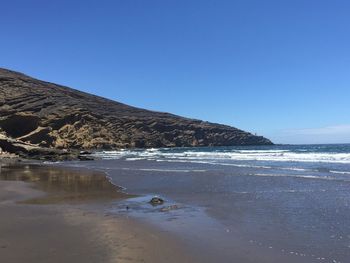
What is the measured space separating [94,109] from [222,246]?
9250 cm

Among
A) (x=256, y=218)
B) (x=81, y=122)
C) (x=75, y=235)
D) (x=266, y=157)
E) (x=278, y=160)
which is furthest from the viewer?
(x=81, y=122)

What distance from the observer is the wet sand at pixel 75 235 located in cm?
713

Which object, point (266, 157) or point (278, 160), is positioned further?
point (266, 157)

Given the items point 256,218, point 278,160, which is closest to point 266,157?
point 278,160

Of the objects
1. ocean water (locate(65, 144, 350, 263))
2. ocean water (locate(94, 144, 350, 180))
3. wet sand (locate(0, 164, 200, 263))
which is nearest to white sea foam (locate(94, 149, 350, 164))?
ocean water (locate(94, 144, 350, 180))

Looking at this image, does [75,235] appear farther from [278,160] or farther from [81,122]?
[81,122]

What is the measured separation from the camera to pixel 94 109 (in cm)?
9800

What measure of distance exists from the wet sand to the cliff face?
55742 millimetres

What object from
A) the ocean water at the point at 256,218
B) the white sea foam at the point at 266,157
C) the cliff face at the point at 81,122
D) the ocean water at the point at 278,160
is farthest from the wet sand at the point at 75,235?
the cliff face at the point at 81,122

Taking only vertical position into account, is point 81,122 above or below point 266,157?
above

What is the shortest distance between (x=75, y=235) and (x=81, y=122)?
79.3 m

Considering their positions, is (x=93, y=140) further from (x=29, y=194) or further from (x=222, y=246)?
(x=222, y=246)

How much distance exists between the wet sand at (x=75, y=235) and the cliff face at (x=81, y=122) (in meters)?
55.7

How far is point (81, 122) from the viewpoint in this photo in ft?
282
